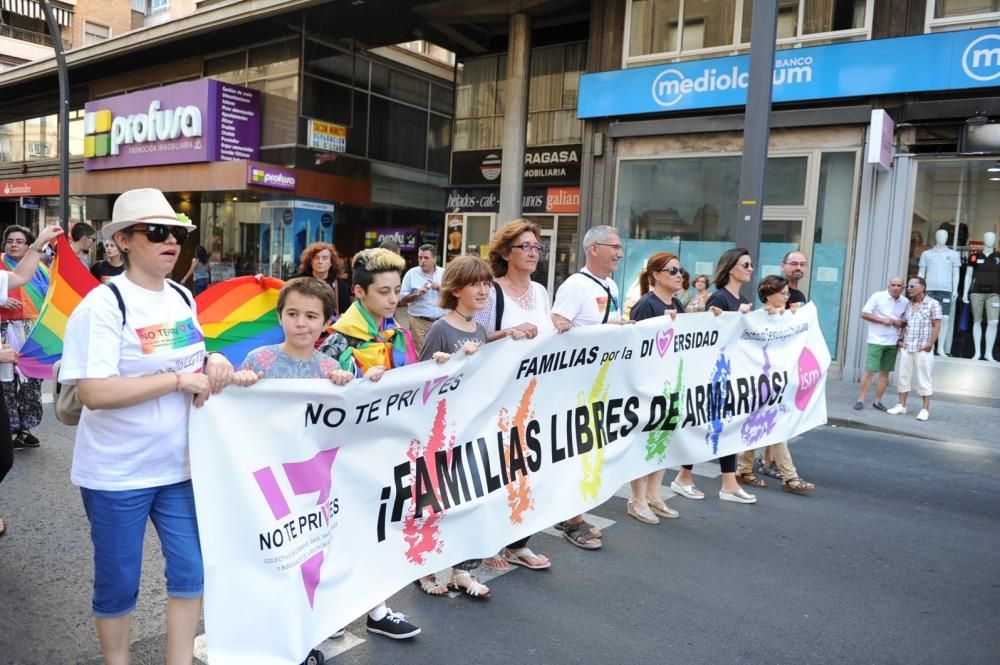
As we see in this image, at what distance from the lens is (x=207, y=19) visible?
21.2 metres

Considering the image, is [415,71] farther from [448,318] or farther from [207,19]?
[448,318]

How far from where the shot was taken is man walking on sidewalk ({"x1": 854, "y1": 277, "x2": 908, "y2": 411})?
10453mm

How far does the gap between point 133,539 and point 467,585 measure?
6.16 ft

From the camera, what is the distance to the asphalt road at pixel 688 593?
3.59 meters

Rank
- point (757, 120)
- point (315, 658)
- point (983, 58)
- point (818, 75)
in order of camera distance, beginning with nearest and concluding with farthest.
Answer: point (315, 658) < point (757, 120) < point (983, 58) < point (818, 75)

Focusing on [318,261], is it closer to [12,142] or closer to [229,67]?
[229,67]

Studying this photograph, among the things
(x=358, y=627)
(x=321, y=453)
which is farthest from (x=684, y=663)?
(x=321, y=453)

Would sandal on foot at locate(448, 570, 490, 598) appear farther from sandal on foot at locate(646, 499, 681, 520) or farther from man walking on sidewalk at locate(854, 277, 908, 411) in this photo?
man walking on sidewalk at locate(854, 277, 908, 411)

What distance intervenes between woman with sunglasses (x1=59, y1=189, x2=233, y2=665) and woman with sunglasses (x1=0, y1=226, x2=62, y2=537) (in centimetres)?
126

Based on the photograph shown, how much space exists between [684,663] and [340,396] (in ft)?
6.39

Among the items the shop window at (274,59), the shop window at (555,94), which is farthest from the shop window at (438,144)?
the shop window at (555,94)

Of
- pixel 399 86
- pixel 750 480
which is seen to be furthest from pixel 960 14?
pixel 399 86

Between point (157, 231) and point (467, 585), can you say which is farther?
point (467, 585)

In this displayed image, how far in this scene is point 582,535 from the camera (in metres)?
4.93
